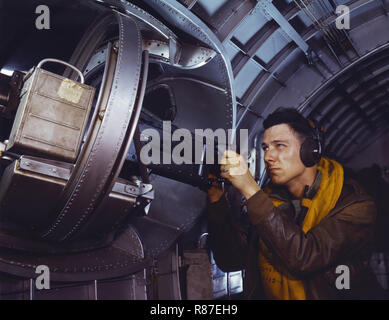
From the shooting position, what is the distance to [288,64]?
496 cm

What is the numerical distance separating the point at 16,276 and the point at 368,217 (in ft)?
7.80

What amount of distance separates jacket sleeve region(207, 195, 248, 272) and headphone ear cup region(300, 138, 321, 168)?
694 mm

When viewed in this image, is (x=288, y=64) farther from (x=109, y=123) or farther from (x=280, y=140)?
(x=109, y=123)

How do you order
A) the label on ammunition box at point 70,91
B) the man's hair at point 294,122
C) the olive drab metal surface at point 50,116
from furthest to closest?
1. the man's hair at point 294,122
2. the label on ammunition box at point 70,91
3. the olive drab metal surface at point 50,116

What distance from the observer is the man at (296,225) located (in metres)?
1.96

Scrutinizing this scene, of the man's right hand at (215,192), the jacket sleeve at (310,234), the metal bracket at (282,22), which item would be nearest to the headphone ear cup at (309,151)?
the jacket sleeve at (310,234)

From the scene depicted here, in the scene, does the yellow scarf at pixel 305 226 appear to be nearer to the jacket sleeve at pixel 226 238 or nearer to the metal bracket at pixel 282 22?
the jacket sleeve at pixel 226 238

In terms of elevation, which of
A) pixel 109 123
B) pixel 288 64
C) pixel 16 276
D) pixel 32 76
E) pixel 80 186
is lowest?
pixel 16 276

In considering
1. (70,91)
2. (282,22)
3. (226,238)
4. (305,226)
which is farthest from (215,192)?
(282,22)

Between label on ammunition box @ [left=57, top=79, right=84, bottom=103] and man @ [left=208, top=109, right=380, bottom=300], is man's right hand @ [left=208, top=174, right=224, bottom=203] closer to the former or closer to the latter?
man @ [left=208, top=109, right=380, bottom=300]

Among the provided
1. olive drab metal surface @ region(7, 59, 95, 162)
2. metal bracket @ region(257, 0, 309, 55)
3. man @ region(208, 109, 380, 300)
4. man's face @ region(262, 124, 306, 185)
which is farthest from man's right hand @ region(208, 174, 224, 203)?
metal bracket @ region(257, 0, 309, 55)

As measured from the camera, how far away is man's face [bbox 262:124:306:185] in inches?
93.6

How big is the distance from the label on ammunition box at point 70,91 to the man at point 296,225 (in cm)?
106
